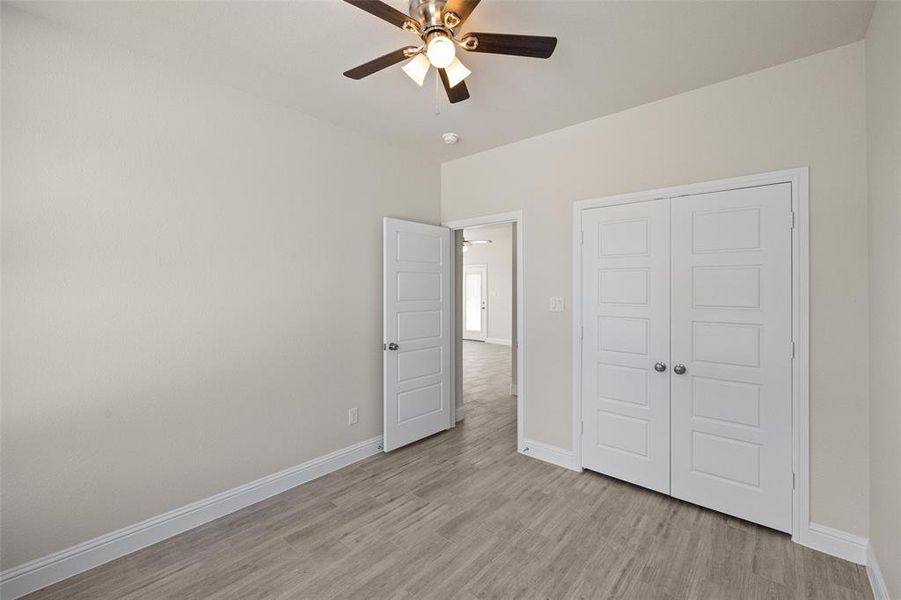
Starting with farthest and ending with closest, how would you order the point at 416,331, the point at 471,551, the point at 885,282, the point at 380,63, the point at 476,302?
the point at 476,302
the point at 416,331
the point at 471,551
the point at 380,63
the point at 885,282

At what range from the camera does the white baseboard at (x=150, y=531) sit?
75.3 inches

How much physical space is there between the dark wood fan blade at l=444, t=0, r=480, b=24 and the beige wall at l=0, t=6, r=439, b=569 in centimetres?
173

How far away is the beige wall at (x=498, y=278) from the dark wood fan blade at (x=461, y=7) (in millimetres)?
8201

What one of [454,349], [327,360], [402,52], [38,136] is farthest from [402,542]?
[38,136]

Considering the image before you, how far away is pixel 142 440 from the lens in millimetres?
2268

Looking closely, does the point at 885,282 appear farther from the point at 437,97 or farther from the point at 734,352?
the point at 437,97

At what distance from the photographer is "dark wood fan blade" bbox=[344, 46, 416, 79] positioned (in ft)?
5.96

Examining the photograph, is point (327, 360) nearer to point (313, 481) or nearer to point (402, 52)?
point (313, 481)

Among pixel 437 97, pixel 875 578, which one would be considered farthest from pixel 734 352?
pixel 437 97

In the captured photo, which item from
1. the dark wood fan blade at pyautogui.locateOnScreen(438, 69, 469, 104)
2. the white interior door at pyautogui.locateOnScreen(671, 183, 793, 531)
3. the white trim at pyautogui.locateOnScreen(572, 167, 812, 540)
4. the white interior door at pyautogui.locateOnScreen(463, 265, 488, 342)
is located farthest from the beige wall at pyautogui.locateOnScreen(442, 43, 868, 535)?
the white interior door at pyautogui.locateOnScreen(463, 265, 488, 342)

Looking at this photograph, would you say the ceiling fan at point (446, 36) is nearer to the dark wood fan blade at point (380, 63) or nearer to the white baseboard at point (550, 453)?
the dark wood fan blade at point (380, 63)

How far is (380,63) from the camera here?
6.22 ft

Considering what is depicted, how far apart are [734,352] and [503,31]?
7.64 feet

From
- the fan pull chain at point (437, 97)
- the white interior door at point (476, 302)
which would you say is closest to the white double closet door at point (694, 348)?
the fan pull chain at point (437, 97)
